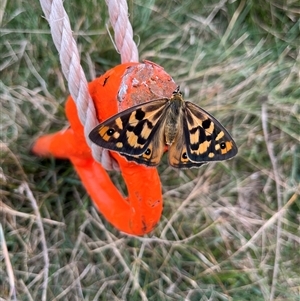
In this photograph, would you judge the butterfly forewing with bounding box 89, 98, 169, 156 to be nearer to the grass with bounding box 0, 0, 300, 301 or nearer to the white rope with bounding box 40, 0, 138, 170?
the white rope with bounding box 40, 0, 138, 170

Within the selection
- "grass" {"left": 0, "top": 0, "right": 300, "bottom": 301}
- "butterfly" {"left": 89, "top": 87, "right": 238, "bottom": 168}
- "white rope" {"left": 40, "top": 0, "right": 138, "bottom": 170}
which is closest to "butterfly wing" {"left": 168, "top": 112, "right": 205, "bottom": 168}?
"butterfly" {"left": 89, "top": 87, "right": 238, "bottom": 168}

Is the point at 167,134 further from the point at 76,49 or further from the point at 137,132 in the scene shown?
the point at 76,49

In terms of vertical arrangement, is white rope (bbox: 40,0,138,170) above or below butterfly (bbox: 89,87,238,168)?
above

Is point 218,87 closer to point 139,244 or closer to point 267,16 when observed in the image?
point 267,16

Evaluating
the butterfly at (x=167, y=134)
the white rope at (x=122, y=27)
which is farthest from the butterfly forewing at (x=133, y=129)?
the white rope at (x=122, y=27)

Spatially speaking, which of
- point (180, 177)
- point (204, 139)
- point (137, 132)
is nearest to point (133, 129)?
point (137, 132)
